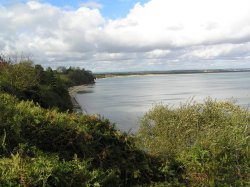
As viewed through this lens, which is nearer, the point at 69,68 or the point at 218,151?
the point at 218,151

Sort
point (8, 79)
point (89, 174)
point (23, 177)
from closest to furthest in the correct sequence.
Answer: point (23, 177) < point (89, 174) < point (8, 79)

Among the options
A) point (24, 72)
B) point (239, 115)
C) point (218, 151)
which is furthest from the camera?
point (24, 72)

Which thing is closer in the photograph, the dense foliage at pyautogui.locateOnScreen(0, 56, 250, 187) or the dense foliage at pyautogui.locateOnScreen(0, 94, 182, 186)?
the dense foliage at pyautogui.locateOnScreen(0, 56, 250, 187)

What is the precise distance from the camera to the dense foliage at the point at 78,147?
34.5 ft

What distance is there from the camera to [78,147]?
40.4 ft

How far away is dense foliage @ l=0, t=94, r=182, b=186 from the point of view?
1052 cm

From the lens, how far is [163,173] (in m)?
12.4

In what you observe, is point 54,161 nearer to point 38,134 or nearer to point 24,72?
point 38,134

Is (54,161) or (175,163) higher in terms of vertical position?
(54,161)

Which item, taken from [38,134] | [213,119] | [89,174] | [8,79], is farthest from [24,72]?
[89,174]

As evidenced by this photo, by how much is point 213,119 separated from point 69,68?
162 metres

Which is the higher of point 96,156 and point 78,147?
point 78,147

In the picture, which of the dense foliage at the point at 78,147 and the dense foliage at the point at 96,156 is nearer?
the dense foliage at the point at 96,156

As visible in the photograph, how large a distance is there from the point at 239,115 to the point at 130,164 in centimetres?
1660
